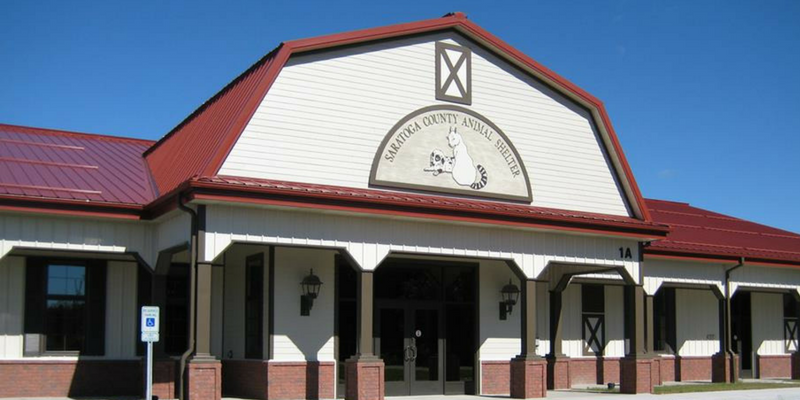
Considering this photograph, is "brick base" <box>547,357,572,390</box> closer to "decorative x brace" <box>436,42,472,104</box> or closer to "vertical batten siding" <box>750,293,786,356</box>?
"decorative x brace" <box>436,42,472,104</box>

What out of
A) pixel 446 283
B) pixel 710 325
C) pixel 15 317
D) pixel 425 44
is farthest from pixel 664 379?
pixel 15 317

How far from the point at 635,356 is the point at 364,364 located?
24.7 ft

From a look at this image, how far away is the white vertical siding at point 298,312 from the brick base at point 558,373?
771 centimetres

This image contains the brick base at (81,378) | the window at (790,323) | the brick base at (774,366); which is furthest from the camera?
the window at (790,323)

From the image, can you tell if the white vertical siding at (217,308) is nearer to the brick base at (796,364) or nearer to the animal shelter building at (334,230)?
the animal shelter building at (334,230)

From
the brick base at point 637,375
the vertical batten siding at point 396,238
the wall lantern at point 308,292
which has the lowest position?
the brick base at point 637,375

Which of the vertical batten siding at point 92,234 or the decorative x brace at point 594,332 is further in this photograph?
the decorative x brace at point 594,332

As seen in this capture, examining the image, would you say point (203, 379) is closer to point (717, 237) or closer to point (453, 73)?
point (453, 73)

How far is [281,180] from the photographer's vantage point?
1950 cm

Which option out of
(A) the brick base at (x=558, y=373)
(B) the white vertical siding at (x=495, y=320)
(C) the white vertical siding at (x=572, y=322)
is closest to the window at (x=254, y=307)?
(B) the white vertical siding at (x=495, y=320)

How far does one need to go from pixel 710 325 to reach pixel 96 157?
19531 millimetres

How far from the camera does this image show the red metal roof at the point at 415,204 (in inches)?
715

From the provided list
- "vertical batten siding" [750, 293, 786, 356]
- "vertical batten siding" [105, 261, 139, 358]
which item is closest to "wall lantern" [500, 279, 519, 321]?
"vertical batten siding" [105, 261, 139, 358]

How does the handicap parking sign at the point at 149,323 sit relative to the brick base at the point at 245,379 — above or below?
above
